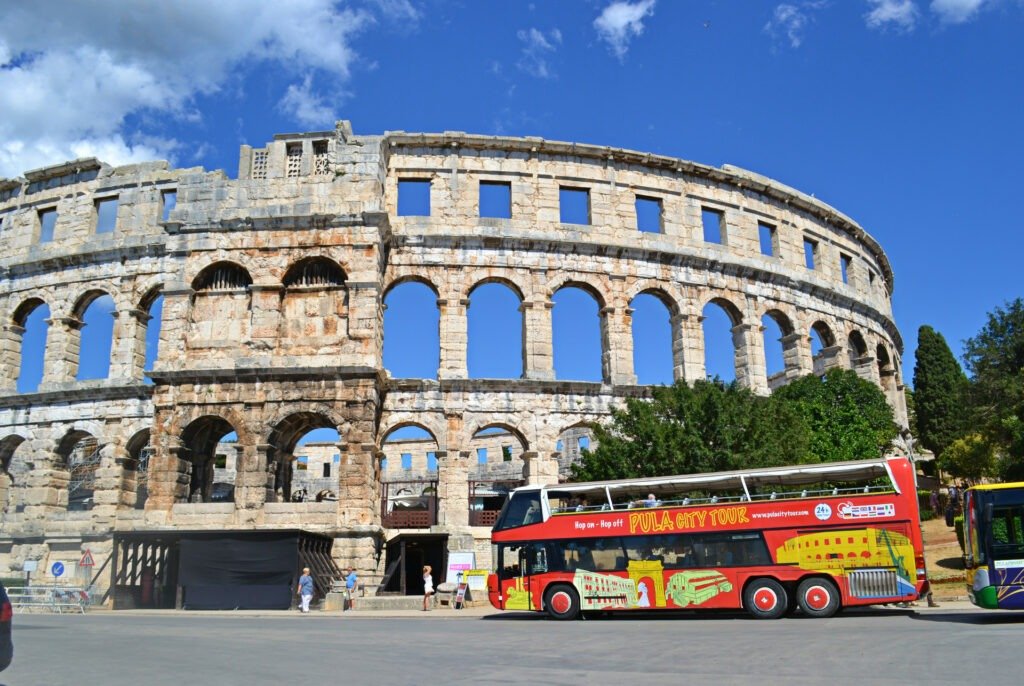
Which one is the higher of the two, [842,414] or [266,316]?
[266,316]

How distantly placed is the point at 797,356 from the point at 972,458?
6.99 metres

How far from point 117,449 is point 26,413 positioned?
4207 millimetres

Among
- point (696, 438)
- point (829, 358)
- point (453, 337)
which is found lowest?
point (696, 438)

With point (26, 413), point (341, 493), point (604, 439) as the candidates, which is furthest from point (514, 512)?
point (26, 413)

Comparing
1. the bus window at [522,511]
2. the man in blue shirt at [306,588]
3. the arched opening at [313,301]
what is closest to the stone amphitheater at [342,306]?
the arched opening at [313,301]

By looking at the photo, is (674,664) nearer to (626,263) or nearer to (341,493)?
(341,493)

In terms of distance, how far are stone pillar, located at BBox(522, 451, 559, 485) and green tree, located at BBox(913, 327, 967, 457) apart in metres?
19.5

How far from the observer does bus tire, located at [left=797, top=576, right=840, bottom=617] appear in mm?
15766

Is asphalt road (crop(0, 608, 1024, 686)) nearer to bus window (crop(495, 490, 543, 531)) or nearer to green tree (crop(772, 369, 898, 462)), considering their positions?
bus window (crop(495, 490, 543, 531))

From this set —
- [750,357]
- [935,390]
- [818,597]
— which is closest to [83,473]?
[750,357]

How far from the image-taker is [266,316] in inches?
1008

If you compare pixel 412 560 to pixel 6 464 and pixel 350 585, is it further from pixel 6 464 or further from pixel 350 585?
pixel 6 464

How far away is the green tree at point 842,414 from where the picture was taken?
26766mm

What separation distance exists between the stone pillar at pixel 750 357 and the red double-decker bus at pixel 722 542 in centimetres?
1321
